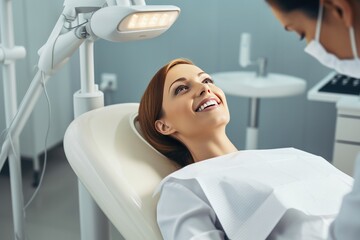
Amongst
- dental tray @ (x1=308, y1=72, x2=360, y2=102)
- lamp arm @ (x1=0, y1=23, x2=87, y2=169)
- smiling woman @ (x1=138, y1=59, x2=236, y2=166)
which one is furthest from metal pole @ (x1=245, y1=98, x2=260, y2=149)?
lamp arm @ (x1=0, y1=23, x2=87, y2=169)

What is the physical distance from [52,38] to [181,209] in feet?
2.06

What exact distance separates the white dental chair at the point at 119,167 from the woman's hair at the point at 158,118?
3 cm

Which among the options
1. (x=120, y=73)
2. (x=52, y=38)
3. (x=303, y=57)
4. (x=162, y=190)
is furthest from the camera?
(x=120, y=73)

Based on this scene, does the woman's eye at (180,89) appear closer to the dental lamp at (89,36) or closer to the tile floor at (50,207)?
the dental lamp at (89,36)

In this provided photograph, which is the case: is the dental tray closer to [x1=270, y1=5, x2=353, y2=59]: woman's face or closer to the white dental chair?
the white dental chair

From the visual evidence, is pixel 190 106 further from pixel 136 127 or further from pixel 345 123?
pixel 345 123

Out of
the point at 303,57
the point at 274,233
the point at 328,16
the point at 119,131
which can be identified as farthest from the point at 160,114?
the point at 303,57

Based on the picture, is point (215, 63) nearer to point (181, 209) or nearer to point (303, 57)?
point (303, 57)

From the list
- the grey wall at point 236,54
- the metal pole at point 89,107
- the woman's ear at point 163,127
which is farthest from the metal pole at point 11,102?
the grey wall at point 236,54

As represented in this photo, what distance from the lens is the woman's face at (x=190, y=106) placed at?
1484mm

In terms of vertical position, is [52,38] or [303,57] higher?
[52,38]

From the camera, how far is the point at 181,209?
1.29 m

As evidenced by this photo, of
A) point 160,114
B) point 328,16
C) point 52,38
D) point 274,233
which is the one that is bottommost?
point 274,233

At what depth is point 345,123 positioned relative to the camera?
2041 millimetres
